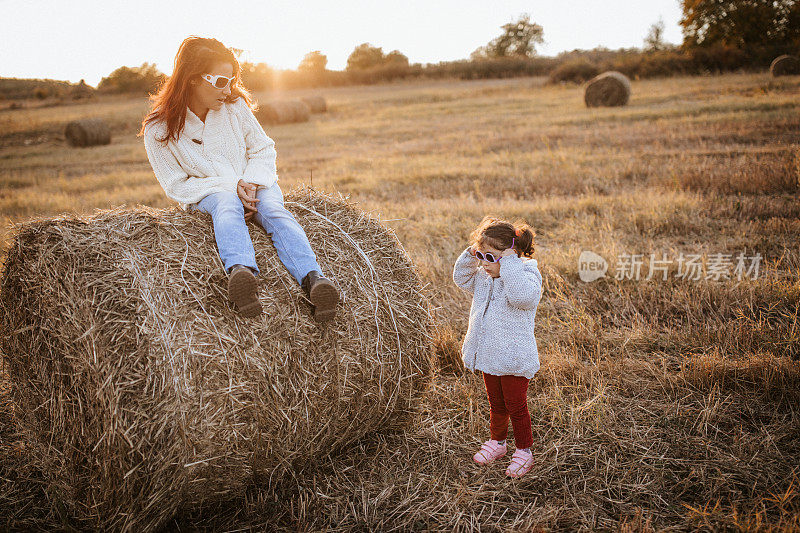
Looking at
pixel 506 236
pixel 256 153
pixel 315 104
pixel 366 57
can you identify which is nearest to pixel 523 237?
pixel 506 236

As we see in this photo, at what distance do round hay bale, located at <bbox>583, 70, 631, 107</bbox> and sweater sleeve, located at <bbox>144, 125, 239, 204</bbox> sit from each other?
2002cm

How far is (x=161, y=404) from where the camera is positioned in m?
2.36

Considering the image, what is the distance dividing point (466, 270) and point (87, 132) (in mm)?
23006

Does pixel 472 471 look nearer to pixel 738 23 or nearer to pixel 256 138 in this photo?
pixel 256 138

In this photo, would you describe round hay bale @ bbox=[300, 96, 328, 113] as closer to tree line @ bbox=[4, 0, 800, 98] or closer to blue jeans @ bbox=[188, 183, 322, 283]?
tree line @ bbox=[4, 0, 800, 98]

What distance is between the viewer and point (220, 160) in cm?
327

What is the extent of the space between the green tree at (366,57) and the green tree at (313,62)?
10.9 metres

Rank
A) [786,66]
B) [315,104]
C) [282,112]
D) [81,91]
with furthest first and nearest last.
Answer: [81,91] → [315,104] → [786,66] → [282,112]

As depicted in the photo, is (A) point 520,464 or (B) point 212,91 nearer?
(A) point 520,464

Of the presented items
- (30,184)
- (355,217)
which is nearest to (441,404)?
(355,217)

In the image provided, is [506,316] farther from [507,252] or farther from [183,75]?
[183,75]

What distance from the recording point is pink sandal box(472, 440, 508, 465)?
310 cm

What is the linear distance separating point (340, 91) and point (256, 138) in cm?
3787

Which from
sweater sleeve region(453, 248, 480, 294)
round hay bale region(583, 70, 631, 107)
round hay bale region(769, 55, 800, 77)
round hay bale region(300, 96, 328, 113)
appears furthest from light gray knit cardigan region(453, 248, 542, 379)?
round hay bale region(769, 55, 800, 77)
